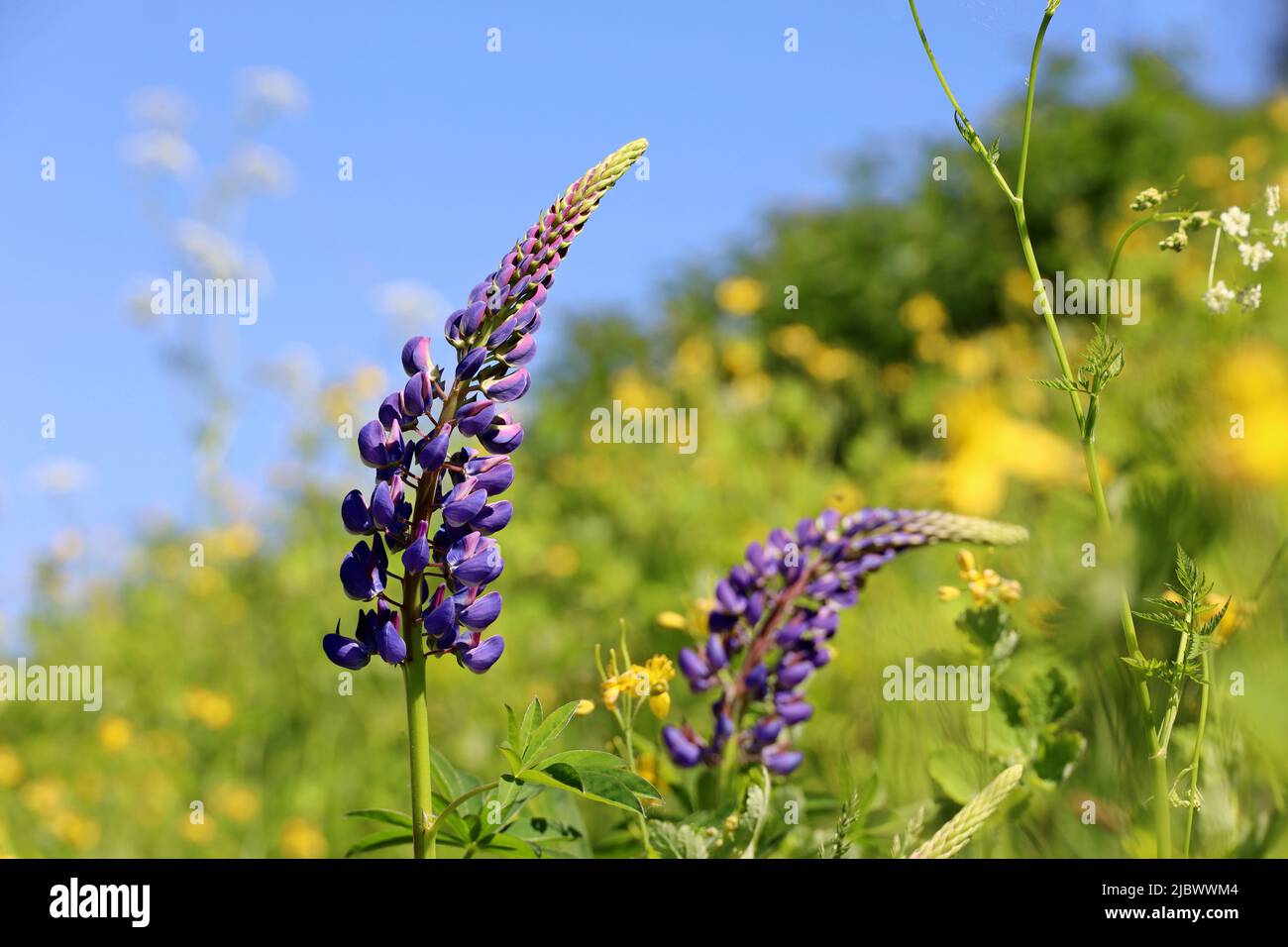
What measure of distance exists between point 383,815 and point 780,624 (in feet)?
2.74


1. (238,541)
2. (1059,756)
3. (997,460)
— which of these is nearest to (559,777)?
(1059,756)

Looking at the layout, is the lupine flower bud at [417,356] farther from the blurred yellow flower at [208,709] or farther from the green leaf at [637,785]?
the blurred yellow flower at [208,709]

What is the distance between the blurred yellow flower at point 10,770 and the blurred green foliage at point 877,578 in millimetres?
56

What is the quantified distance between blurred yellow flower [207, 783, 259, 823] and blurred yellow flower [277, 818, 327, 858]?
0.53 ft

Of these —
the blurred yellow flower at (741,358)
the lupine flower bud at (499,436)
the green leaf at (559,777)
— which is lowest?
the green leaf at (559,777)

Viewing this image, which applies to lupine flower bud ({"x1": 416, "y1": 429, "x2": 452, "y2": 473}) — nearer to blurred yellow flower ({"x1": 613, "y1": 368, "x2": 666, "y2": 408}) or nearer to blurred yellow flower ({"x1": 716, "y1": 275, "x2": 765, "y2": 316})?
blurred yellow flower ({"x1": 613, "y1": 368, "x2": 666, "y2": 408})

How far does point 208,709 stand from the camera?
12.8 ft

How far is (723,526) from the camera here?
5.07 m

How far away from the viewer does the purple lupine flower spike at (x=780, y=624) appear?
1.95m

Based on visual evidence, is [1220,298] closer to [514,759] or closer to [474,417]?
[474,417]

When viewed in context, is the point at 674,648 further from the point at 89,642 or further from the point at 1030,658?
the point at 89,642
